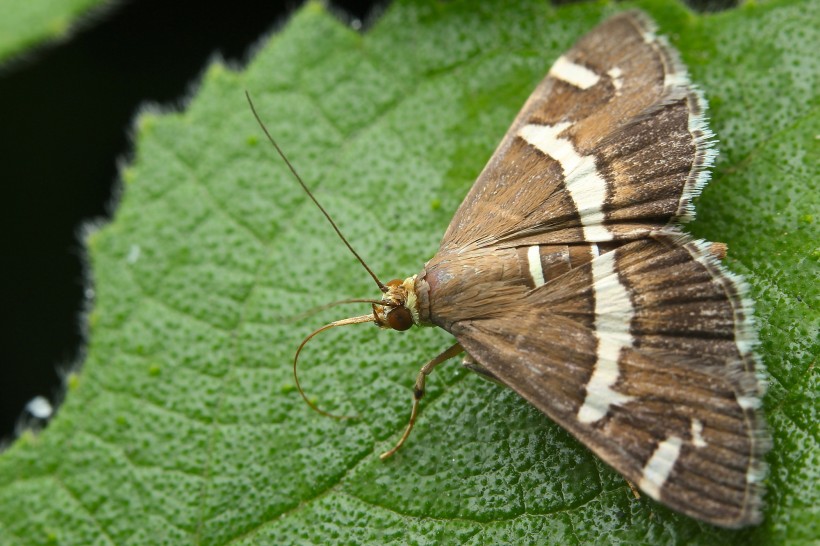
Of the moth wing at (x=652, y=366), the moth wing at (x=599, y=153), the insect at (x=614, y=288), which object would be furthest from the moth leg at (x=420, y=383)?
the moth wing at (x=599, y=153)

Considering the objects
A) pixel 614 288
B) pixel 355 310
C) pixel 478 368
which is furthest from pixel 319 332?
pixel 614 288

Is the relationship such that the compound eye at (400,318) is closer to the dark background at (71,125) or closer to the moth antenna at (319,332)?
the moth antenna at (319,332)

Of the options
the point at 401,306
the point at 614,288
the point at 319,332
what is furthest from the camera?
the point at 319,332

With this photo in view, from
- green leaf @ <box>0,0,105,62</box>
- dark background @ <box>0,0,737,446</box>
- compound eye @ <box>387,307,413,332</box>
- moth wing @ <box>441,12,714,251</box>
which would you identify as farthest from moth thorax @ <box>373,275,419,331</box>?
green leaf @ <box>0,0,105,62</box>

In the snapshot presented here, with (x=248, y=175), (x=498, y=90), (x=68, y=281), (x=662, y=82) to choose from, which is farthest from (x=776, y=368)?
(x=68, y=281)

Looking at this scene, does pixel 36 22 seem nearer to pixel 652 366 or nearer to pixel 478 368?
pixel 478 368

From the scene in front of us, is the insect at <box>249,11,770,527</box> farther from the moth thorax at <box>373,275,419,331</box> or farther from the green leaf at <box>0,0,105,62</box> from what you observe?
the green leaf at <box>0,0,105,62</box>

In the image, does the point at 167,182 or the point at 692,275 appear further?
the point at 167,182

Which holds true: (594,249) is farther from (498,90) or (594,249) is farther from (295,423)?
(295,423)
